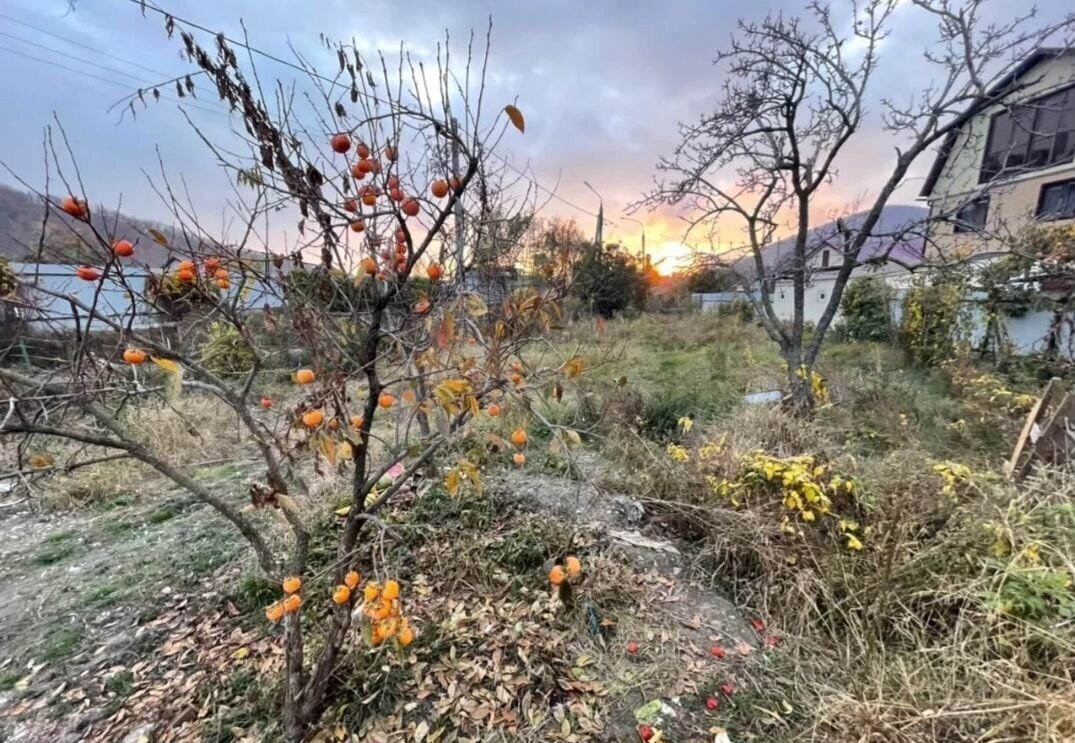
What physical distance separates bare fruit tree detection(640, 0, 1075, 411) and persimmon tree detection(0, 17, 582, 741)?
3.77 metres

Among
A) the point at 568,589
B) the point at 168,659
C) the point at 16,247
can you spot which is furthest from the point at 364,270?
the point at 168,659

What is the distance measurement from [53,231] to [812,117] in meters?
5.49

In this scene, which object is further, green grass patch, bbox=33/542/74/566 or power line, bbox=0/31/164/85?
power line, bbox=0/31/164/85

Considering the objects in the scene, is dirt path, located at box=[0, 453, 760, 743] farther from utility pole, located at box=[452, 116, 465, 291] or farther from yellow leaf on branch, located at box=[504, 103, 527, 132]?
yellow leaf on branch, located at box=[504, 103, 527, 132]

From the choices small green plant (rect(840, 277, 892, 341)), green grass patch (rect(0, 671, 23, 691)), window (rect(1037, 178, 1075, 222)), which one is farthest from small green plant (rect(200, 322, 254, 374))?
window (rect(1037, 178, 1075, 222))

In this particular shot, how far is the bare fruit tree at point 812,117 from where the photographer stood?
12.0ft

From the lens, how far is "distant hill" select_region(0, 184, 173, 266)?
132cm

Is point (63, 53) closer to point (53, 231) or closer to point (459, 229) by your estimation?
point (53, 231)

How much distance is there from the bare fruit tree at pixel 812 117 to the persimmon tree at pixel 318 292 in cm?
377

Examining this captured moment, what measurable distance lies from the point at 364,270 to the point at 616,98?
18.5ft

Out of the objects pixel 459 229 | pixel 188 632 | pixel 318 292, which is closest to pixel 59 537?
pixel 188 632

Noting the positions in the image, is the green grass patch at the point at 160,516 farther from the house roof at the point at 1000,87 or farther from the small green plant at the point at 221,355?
the house roof at the point at 1000,87

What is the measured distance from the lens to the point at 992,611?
1546 millimetres

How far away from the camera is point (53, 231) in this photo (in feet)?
4.49
